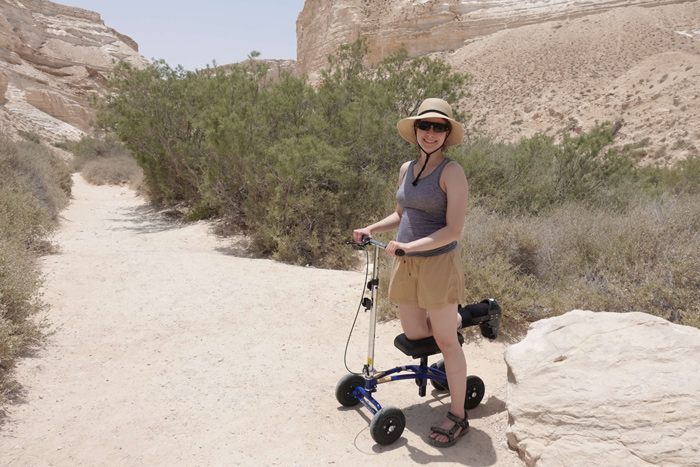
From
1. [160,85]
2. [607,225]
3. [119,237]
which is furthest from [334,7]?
[607,225]

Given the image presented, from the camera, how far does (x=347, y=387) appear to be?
2973 mm

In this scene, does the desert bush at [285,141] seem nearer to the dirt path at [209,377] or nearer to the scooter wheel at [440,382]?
the dirt path at [209,377]

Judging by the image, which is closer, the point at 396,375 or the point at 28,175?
the point at 396,375

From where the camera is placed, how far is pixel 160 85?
11.5 metres

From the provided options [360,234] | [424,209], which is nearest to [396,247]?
[424,209]

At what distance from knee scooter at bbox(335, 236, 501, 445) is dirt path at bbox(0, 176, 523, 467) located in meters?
0.11

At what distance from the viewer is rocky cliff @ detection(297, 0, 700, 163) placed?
65.9ft

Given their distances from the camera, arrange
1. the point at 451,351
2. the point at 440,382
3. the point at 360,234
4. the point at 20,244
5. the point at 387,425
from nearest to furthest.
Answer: the point at 451,351
the point at 387,425
the point at 360,234
the point at 440,382
the point at 20,244

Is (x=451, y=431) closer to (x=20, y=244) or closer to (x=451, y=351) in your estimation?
(x=451, y=351)

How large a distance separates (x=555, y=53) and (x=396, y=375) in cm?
3582

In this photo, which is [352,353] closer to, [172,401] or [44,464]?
[172,401]

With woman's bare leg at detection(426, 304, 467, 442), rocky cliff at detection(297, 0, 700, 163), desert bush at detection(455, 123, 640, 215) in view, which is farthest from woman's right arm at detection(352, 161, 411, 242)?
rocky cliff at detection(297, 0, 700, 163)

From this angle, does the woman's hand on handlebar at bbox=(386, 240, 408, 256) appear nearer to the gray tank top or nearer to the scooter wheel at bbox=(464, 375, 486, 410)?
the gray tank top

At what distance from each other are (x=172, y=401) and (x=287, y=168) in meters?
4.41
